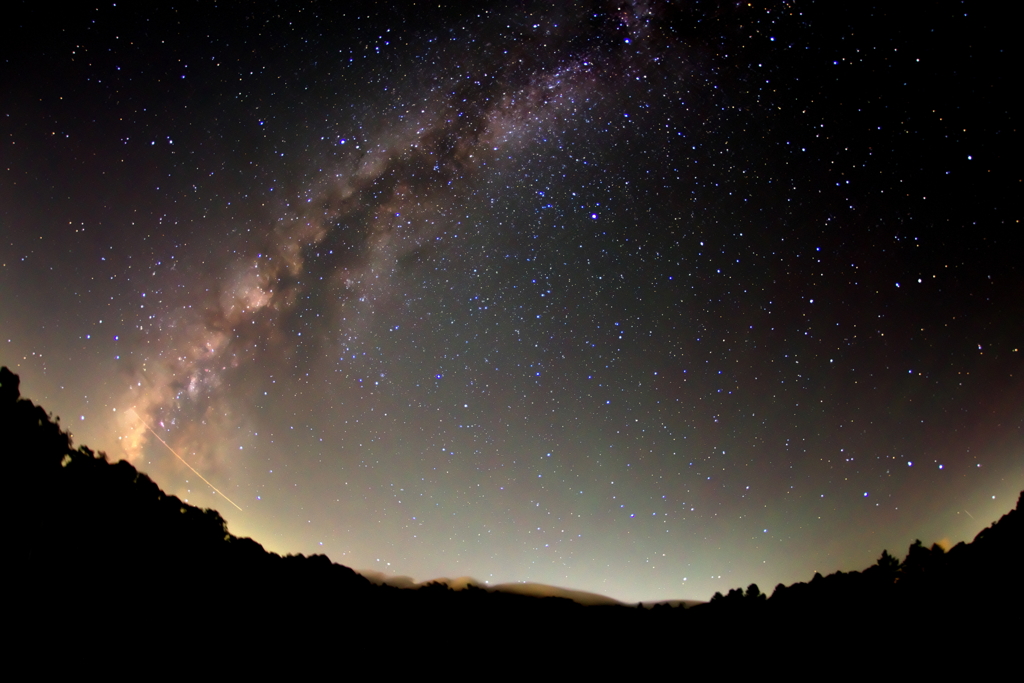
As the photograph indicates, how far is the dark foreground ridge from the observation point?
28.6 ft

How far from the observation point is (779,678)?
30.6 ft

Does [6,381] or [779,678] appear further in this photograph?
[6,381]

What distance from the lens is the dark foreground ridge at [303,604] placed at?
343 inches

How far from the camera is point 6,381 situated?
10.8 metres

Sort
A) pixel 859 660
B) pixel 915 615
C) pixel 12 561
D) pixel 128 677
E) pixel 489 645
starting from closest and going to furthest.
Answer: pixel 128 677 → pixel 12 561 → pixel 859 660 → pixel 915 615 → pixel 489 645

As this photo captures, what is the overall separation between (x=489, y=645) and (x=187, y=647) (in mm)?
6559

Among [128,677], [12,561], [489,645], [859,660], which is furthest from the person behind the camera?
[489,645]

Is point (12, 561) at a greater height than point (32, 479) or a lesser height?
lesser

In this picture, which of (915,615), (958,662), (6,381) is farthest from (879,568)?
(6,381)

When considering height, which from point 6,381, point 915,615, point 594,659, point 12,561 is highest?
point 6,381

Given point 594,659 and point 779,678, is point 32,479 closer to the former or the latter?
point 594,659

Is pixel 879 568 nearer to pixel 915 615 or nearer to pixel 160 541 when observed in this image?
pixel 915 615

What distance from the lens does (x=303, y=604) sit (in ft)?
37.5

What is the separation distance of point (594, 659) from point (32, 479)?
13.5 meters
